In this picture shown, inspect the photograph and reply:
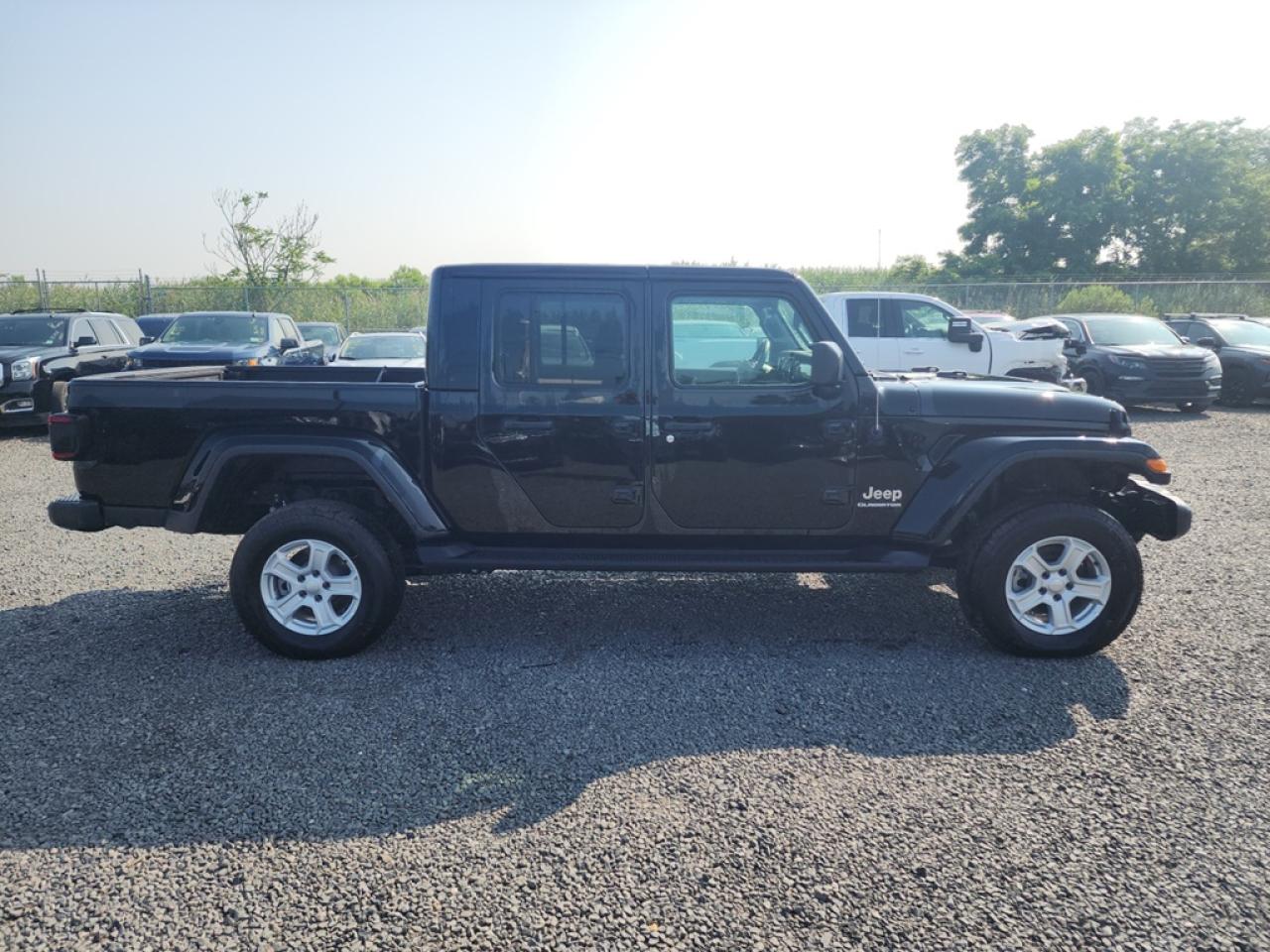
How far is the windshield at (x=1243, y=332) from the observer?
15695 millimetres

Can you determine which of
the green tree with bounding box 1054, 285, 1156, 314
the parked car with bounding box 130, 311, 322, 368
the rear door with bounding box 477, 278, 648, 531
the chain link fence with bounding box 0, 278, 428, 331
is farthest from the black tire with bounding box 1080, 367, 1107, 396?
the chain link fence with bounding box 0, 278, 428, 331

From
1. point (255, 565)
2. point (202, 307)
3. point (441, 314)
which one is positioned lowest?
point (255, 565)

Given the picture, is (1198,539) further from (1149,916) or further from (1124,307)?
(1124,307)

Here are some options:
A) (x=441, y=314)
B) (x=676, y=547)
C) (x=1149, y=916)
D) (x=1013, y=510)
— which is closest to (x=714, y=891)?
(x=1149, y=916)

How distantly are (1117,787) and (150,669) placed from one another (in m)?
4.34

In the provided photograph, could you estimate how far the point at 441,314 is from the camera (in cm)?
432

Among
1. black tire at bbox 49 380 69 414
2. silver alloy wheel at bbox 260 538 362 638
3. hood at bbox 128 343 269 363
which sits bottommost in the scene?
silver alloy wheel at bbox 260 538 362 638

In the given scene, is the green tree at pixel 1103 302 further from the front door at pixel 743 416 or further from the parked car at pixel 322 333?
the front door at pixel 743 416

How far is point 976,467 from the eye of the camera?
4.23 metres

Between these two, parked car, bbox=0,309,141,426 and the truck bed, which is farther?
parked car, bbox=0,309,141,426

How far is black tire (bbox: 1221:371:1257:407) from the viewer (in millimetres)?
15147

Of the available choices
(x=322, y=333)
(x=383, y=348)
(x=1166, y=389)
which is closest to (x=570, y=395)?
(x=383, y=348)

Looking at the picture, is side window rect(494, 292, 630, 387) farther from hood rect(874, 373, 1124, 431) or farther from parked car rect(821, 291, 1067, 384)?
parked car rect(821, 291, 1067, 384)

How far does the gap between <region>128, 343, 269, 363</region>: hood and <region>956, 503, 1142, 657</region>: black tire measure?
10622mm
